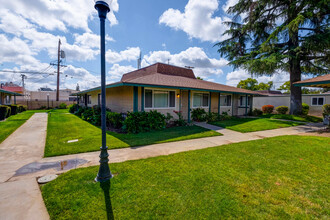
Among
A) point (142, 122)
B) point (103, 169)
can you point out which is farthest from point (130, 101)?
point (103, 169)

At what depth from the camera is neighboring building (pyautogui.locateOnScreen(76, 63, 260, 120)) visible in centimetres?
908

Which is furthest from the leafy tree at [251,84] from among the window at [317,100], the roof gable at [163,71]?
the roof gable at [163,71]

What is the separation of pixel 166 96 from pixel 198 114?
10.1 feet

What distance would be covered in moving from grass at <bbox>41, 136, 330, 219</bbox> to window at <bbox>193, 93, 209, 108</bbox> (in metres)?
8.12

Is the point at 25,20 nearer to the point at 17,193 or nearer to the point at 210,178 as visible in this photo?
the point at 17,193

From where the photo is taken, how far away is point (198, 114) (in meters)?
11.7

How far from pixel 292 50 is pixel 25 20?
20222mm

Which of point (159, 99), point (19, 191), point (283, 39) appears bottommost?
point (19, 191)

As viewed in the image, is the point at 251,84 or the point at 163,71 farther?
the point at 251,84

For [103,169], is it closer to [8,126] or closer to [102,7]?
[102,7]

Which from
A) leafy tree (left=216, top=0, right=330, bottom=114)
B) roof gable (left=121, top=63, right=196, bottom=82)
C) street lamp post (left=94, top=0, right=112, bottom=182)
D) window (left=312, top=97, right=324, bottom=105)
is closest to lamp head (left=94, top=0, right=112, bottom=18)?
street lamp post (left=94, top=0, right=112, bottom=182)

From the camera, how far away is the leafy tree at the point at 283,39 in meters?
11.9

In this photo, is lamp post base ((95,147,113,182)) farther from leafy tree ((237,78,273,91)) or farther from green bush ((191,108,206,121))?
leafy tree ((237,78,273,91))

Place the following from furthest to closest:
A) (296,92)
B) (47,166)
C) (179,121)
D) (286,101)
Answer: (286,101)
(296,92)
(179,121)
(47,166)
